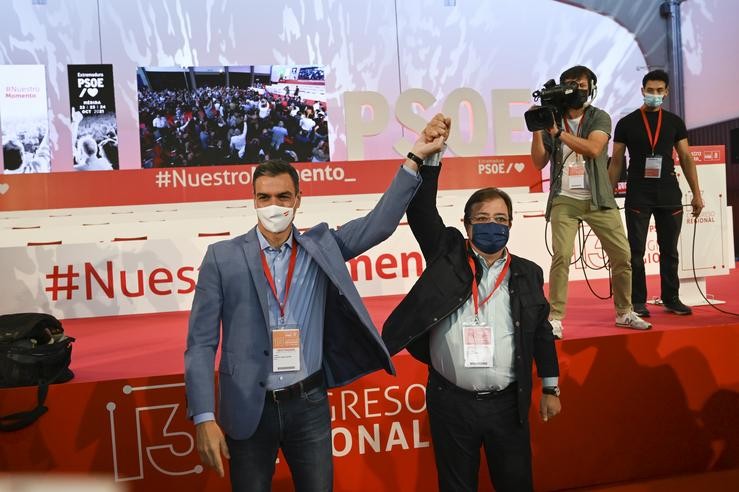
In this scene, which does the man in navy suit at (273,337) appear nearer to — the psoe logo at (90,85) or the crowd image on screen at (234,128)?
the crowd image on screen at (234,128)

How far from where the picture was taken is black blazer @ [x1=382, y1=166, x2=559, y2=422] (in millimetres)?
1891

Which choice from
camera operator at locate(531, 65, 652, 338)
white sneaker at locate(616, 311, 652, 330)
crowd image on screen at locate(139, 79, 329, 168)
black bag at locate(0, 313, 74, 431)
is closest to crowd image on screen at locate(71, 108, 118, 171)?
crowd image on screen at locate(139, 79, 329, 168)

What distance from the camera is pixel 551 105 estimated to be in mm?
2898

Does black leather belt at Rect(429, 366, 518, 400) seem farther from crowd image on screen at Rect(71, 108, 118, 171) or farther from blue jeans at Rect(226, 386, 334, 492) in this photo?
crowd image on screen at Rect(71, 108, 118, 171)

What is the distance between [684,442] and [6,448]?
3.06 meters

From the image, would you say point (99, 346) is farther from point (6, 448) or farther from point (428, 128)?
point (428, 128)

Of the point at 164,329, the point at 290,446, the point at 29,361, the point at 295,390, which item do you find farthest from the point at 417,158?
the point at 164,329

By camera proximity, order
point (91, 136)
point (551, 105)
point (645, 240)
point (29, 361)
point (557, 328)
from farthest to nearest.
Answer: point (91, 136) < point (645, 240) < point (557, 328) < point (551, 105) < point (29, 361)

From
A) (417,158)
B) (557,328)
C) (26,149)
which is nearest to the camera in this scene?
(417,158)

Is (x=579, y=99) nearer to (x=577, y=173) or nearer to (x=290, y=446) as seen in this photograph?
(x=577, y=173)

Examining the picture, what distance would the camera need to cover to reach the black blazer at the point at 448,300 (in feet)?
6.20

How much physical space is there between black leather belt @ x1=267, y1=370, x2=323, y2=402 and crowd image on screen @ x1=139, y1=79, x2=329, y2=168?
7163 millimetres

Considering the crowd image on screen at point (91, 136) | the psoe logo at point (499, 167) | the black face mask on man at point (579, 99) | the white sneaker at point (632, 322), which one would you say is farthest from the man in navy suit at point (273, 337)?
the crowd image on screen at point (91, 136)

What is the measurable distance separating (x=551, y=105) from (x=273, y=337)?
1.94m
